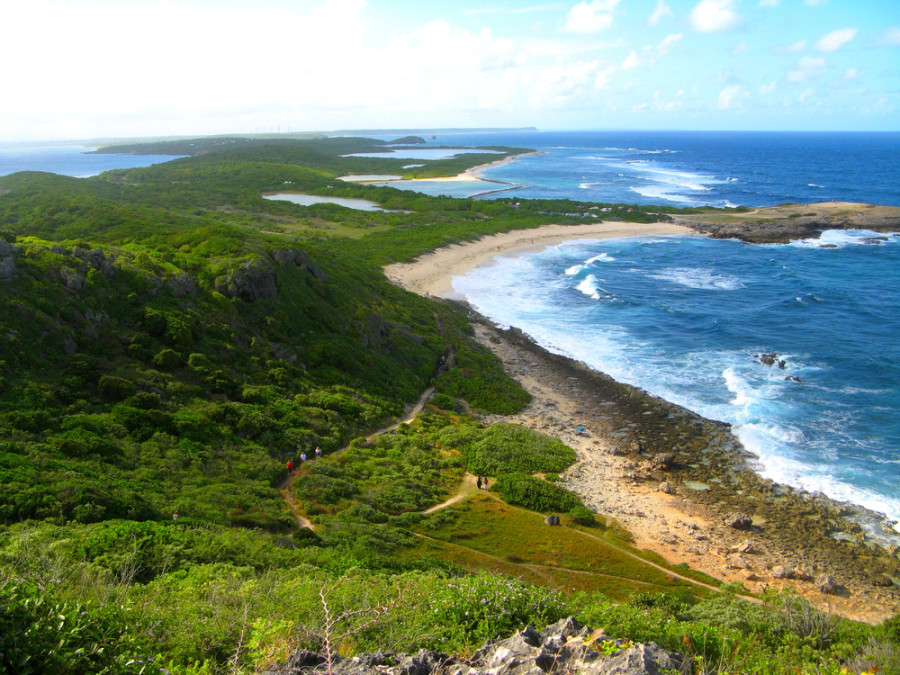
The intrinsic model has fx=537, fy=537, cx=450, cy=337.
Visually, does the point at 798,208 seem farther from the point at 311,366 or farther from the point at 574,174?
the point at 311,366

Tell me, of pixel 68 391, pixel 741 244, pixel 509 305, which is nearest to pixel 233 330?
pixel 68 391

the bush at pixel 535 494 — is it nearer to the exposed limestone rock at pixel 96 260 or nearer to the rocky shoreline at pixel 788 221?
the exposed limestone rock at pixel 96 260

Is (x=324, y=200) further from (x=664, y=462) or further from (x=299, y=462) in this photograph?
(x=664, y=462)

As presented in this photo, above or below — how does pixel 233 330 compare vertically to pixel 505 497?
above

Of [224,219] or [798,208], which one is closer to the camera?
[224,219]

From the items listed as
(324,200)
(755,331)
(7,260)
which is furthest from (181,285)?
(324,200)

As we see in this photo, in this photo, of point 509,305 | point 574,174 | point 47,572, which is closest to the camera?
point 47,572

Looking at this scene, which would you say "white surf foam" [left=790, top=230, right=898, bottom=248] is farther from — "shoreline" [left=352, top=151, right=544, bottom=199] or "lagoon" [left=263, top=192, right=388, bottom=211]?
"lagoon" [left=263, top=192, right=388, bottom=211]
